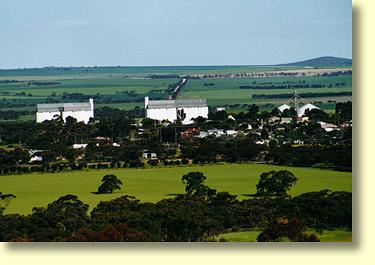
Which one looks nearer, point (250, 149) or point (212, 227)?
point (212, 227)

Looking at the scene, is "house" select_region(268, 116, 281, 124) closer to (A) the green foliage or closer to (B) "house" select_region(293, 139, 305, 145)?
(B) "house" select_region(293, 139, 305, 145)

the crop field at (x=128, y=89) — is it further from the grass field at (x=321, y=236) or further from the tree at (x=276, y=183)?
the grass field at (x=321, y=236)

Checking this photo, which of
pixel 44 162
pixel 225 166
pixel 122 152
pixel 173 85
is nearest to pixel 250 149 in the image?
pixel 225 166

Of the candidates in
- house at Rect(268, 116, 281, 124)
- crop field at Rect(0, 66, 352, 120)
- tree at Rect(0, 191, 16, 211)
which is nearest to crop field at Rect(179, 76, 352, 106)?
crop field at Rect(0, 66, 352, 120)

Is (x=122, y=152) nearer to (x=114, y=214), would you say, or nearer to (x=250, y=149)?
(x=250, y=149)

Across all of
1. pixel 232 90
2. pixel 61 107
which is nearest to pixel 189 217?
pixel 232 90
